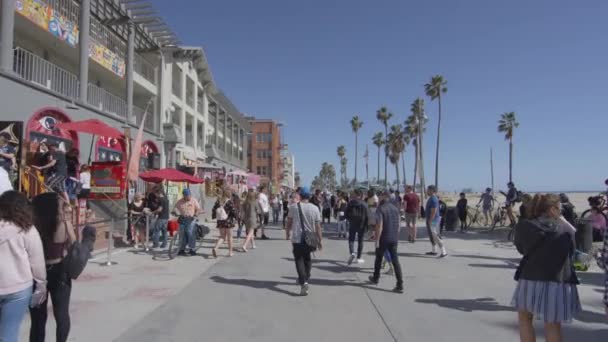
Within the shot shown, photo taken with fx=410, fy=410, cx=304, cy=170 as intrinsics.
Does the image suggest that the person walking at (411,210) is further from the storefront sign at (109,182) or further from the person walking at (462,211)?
the storefront sign at (109,182)

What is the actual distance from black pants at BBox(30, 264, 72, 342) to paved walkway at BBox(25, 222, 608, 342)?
3.10 feet

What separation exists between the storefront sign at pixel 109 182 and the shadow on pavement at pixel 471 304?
368 inches

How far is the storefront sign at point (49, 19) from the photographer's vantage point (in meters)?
12.7

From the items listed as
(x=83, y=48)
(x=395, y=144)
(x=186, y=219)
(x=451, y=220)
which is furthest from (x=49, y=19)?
(x=395, y=144)

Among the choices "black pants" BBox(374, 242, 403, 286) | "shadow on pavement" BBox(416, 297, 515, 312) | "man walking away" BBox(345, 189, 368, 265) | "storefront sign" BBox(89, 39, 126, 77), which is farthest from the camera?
"storefront sign" BBox(89, 39, 126, 77)

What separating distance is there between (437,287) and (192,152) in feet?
87.8

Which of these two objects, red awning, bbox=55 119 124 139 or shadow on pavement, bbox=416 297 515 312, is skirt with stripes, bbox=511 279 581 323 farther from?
red awning, bbox=55 119 124 139

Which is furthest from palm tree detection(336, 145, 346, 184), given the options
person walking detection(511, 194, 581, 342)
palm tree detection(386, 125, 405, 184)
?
person walking detection(511, 194, 581, 342)

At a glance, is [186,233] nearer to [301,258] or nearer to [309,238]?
[301,258]

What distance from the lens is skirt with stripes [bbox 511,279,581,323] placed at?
3.67 metres

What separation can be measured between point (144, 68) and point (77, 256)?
897 inches

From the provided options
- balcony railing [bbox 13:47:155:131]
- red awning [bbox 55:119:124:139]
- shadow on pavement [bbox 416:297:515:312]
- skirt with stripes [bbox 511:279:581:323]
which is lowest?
shadow on pavement [bbox 416:297:515:312]

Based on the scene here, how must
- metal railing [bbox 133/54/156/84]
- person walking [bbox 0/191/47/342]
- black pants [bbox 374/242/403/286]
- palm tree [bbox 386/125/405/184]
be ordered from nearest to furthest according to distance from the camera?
person walking [bbox 0/191/47/342] → black pants [bbox 374/242/403/286] → metal railing [bbox 133/54/156/84] → palm tree [bbox 386/125/405/184]

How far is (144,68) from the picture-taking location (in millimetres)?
24094
